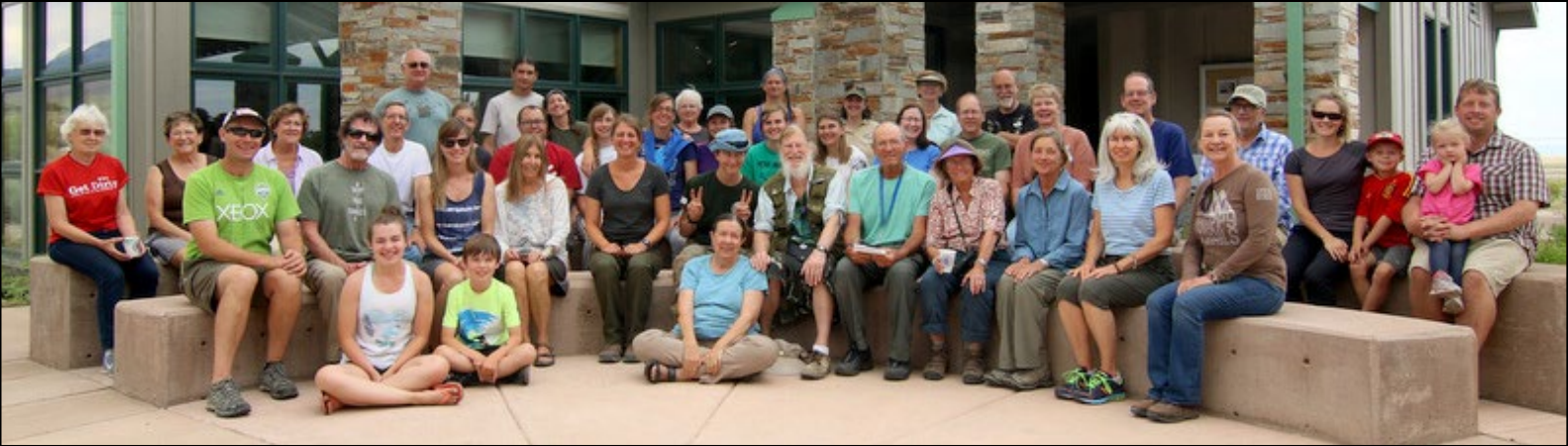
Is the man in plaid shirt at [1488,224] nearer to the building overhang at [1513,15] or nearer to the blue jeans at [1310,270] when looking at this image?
the blue jeans at [1310,270]

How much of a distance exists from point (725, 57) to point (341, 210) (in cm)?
775

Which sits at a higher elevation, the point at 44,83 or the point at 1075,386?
the point at 44,83

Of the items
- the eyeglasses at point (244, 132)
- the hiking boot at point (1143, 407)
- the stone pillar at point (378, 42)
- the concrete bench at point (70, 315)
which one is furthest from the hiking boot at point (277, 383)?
the stone pillar at point (378, 42)

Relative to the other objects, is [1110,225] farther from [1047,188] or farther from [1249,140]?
[1249,140]

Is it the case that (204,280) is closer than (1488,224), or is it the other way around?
(1488,224)

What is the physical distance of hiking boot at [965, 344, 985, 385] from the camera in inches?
263

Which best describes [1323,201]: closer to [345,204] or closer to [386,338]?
[386,338]

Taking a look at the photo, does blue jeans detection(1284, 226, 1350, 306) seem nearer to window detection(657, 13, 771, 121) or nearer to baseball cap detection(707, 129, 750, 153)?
baseball cap detection(707, 129, 750, 153)

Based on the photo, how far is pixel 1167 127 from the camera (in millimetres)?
7305

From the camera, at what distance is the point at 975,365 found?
672 centimetres

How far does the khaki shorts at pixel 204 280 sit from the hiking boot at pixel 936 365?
11.3 feet

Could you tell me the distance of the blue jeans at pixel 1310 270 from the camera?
659 centimetres

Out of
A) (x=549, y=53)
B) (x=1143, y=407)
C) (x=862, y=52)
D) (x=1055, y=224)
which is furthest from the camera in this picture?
(x=549, y=53)

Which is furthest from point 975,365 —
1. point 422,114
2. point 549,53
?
point 549,53
